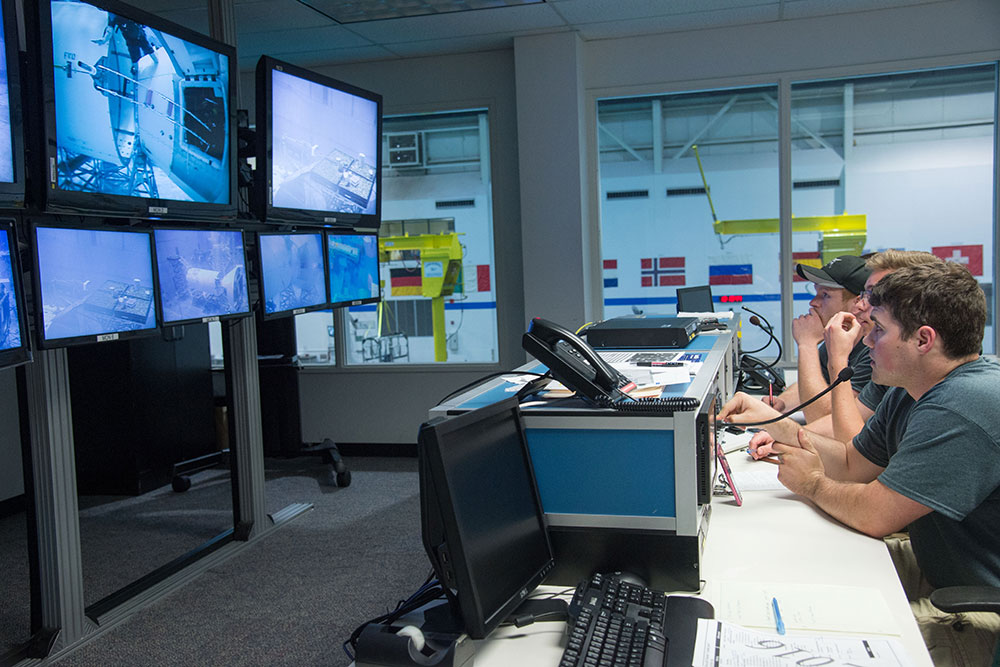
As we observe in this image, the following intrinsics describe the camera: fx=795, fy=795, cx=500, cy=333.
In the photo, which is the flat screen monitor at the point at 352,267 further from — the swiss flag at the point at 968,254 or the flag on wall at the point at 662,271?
the swiss flag at the point at 968,254

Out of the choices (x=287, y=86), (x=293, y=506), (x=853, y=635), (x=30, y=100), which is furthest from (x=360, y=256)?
(x=853, y=635)

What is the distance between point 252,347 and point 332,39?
2.05 m

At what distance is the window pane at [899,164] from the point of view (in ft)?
14.8

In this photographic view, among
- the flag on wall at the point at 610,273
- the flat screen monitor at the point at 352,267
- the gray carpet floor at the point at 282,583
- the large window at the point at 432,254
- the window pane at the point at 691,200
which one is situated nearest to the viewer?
the gray carpet floor at the point at 282,583

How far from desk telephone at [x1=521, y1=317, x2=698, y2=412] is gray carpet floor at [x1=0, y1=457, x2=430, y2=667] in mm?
1601

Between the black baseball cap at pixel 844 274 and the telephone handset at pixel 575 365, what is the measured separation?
140 cm

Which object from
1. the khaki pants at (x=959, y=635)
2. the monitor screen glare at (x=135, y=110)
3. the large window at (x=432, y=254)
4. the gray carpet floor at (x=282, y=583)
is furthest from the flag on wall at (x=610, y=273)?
the khaki pants at (x=959, y=635)

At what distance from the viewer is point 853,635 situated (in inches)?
49.3

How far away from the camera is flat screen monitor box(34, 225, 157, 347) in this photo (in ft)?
7.47

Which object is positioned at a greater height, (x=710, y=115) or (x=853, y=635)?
(x=710, y=115)

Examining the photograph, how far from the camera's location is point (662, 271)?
4992mm

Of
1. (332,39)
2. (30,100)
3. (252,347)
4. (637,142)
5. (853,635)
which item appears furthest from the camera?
(637,142)

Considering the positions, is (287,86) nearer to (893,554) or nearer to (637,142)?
(637,142)

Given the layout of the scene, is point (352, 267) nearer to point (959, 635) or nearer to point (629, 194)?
point (629, 194)
